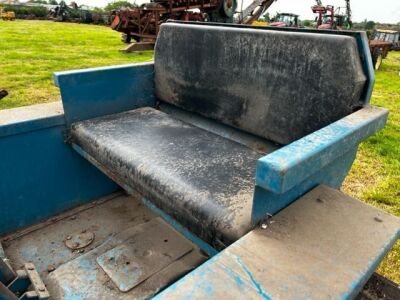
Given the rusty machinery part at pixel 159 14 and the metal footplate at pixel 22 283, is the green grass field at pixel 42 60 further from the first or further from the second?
the metal footplate at pixel 22 283

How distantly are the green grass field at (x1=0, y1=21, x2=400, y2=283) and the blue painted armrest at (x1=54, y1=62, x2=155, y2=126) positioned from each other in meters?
1.74

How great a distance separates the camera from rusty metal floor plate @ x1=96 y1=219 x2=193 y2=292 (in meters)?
1.77

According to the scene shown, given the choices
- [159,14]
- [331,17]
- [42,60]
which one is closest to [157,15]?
[159,14]

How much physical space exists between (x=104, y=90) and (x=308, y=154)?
158 cm

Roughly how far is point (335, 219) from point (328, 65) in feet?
2.41

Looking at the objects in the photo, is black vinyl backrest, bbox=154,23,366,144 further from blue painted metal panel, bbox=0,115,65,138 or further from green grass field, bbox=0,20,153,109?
green grass field, bbox=0,20,153,109

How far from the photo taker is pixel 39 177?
82.2 inches

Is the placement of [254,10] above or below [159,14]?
above

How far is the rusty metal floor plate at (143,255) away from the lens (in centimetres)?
177

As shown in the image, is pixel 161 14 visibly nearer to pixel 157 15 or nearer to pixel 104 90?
pixel 157 15

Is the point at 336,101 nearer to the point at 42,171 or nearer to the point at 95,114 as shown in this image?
the point at 95,114

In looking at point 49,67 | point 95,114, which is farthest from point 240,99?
point 49,67

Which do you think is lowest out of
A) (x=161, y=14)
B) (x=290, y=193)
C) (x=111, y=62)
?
(x=111, y=62)

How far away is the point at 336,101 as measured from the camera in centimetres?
158
